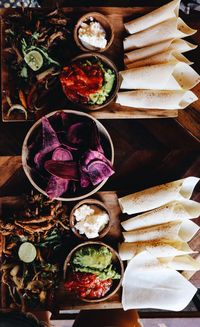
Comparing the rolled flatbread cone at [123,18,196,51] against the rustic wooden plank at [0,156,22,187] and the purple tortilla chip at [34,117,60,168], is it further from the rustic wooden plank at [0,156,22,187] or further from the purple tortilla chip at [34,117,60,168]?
the rustic wooden plank at [0,156,22,187]

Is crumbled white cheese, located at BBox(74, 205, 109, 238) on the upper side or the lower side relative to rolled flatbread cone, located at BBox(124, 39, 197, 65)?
lower

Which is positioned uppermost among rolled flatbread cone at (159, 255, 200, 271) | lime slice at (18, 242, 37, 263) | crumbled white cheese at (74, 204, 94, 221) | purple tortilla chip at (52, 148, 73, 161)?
purple tortilla chip at (52, 148, 73, 161)

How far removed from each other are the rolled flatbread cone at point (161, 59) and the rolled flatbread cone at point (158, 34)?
0.08 m

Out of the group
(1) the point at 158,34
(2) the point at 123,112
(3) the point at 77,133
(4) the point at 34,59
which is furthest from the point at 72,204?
(1) the point at 158,34

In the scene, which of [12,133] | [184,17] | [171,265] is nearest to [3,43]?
[12,133]

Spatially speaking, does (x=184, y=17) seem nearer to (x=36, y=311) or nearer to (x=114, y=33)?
(x=114, y=33)

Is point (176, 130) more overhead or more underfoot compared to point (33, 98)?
more underfoot

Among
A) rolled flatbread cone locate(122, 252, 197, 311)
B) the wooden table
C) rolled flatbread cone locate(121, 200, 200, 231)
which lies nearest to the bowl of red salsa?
the wooden table

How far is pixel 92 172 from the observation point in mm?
2592

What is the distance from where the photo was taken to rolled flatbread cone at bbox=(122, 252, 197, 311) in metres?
2.87

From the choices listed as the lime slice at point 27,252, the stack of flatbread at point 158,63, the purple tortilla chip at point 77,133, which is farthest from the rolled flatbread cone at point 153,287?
the stack of flatbread at point 158,63

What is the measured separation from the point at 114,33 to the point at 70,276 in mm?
1359

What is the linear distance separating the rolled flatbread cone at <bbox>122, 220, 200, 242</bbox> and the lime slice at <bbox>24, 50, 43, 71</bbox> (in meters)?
1.04

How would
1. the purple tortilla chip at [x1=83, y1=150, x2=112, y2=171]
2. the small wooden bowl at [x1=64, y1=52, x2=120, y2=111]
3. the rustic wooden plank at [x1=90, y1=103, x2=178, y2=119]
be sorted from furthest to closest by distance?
the rustic wooden plank at [x1=90, y1=103, x2=178, y2=119]
the small wooden bowl at [x1=64, y1=52, x2=120, y2=111]
the purple tortilla chip at [x1=83, y1=150, x2=112, y2=171]
